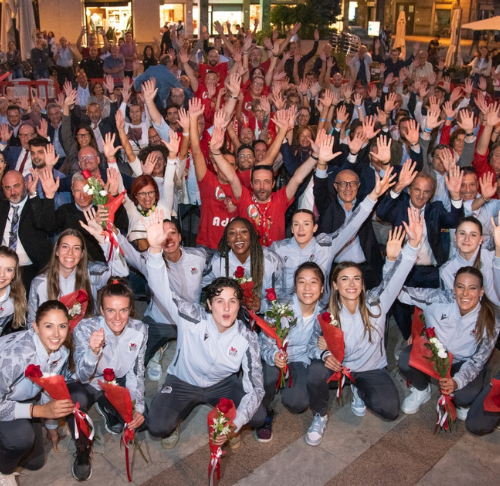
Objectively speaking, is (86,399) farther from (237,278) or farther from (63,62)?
(63,62)

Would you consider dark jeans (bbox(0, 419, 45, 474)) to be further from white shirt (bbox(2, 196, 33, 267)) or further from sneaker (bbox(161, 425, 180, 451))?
white shirt (bbox(2, 196, 33, 267))

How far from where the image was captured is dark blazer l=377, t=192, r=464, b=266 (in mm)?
5750

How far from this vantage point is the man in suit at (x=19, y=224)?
18.2 feet

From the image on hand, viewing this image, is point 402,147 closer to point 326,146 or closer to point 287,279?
point 326,146

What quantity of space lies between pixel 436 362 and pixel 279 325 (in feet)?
3.98

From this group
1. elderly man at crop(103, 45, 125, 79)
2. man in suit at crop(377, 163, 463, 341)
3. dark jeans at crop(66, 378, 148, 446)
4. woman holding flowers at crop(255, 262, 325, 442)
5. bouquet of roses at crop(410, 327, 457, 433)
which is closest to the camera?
dark jeans at crop(66, 378, 148, 446)

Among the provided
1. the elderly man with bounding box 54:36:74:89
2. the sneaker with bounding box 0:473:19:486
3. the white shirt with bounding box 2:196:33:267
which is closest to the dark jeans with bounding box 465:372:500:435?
the sneaker with bounding box 0:473:19:486

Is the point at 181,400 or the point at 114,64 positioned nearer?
the point at 181,400

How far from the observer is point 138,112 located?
9.02 meters

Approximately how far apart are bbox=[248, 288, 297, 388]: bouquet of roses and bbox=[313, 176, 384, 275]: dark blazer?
4.68ft

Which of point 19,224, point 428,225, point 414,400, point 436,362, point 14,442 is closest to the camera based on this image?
point 14,442

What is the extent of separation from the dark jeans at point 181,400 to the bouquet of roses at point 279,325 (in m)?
0.36

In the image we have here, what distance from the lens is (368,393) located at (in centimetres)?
478

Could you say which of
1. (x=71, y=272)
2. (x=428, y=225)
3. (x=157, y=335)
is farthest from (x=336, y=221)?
(x=71, y=272)
